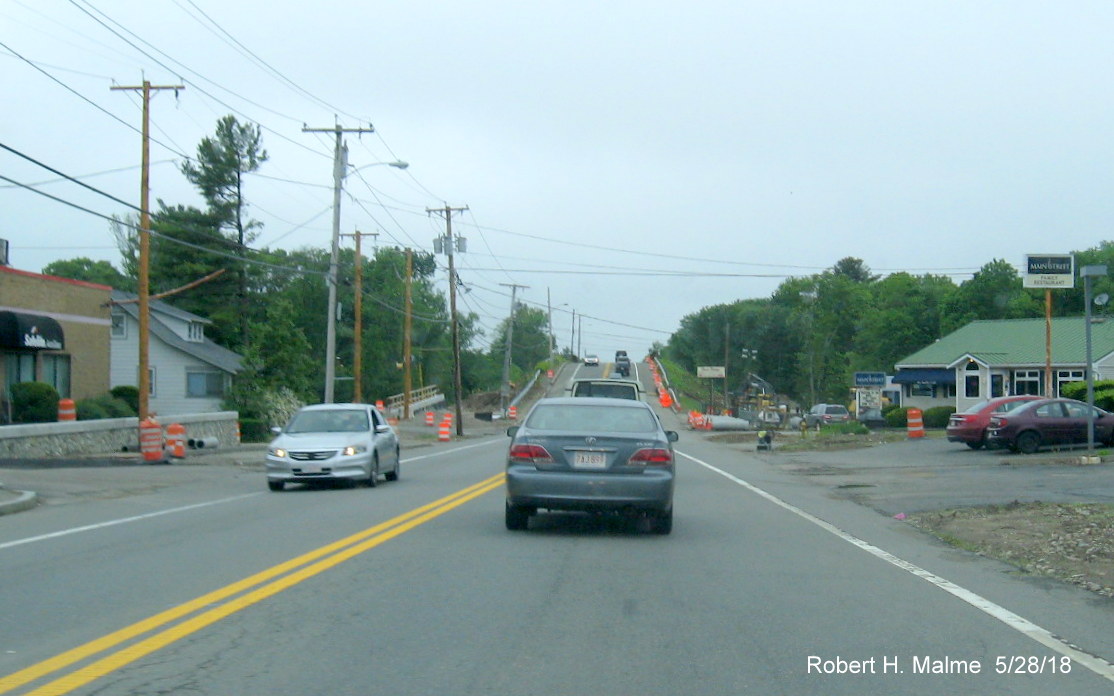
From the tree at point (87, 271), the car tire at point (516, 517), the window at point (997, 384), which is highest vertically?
the tree at point (87, 271)

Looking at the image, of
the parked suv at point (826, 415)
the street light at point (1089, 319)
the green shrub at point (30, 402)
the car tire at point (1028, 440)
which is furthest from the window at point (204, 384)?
the street light at point (1089, 319)

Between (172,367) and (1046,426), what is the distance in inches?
1588

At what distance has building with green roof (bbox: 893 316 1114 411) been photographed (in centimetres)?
5609

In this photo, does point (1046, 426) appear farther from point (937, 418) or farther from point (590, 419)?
point (937, 418)

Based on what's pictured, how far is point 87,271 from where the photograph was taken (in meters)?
99.4

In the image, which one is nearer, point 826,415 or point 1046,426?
point 1046,426

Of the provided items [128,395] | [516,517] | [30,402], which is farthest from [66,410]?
[516,517]

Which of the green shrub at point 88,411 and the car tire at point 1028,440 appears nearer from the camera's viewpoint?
the car tire at point 1028,440

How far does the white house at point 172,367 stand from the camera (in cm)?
5250

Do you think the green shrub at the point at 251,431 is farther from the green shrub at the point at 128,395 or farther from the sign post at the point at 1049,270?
the sign post at the point at 1049,270

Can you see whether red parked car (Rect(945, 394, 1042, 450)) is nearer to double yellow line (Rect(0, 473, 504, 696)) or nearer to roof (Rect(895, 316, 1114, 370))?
double yellow line (Rect(0, 473, 504, 696))

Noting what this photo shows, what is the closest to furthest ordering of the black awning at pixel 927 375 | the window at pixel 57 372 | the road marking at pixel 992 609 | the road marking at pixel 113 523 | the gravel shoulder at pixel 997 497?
the road marking at pixel 992 609 < the gravel shoulder at pixel 997 497 < the road marking at pixel 113 523 < the window at pixel 57 372 < the black awning at pixel 927 375

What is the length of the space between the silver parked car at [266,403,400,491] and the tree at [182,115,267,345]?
50914 mm

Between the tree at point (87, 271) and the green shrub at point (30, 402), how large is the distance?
55.3 meters
